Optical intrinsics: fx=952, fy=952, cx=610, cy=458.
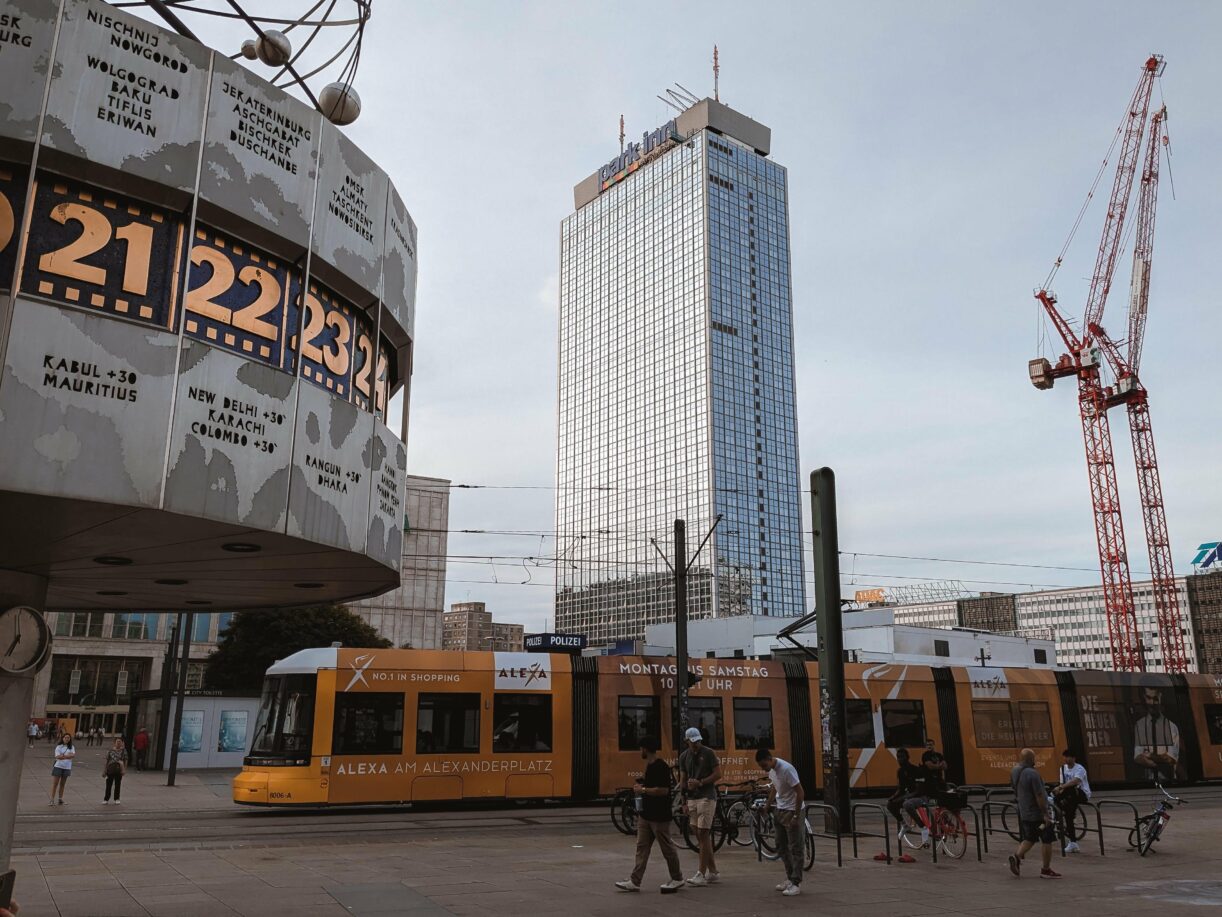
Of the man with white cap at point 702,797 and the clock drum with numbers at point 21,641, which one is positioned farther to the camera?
the man with white cap at point 702,797

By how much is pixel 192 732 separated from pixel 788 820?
29478mm

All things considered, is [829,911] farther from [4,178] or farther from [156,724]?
[156,724]

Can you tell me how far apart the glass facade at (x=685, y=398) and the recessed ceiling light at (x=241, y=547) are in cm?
14098

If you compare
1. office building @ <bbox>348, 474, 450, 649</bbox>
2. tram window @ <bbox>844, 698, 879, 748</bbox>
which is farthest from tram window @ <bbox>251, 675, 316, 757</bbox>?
office building @ <bbox>348, 474, 450, 649</bbox>

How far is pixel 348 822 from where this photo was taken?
1830 centimetres

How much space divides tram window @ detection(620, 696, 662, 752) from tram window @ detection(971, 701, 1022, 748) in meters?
9.26

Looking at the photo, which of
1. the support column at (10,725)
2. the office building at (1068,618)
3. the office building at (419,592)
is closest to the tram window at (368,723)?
the support column at (10,725)

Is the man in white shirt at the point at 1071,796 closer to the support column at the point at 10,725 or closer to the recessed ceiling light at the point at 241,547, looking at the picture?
the recessed ceiling light at the point at 241,547

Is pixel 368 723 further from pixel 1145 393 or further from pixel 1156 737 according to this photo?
pixel 1145 393

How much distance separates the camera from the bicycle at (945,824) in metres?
14.4

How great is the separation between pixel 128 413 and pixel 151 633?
2879 inches

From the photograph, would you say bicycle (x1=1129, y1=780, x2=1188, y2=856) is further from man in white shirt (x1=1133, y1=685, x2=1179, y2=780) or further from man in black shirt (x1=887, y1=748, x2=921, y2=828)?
man in white shirt (x1=1133, y1=685, x2=1179, y2=780)

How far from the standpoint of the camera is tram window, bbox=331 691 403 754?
19.6 metres

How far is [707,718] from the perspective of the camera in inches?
917
